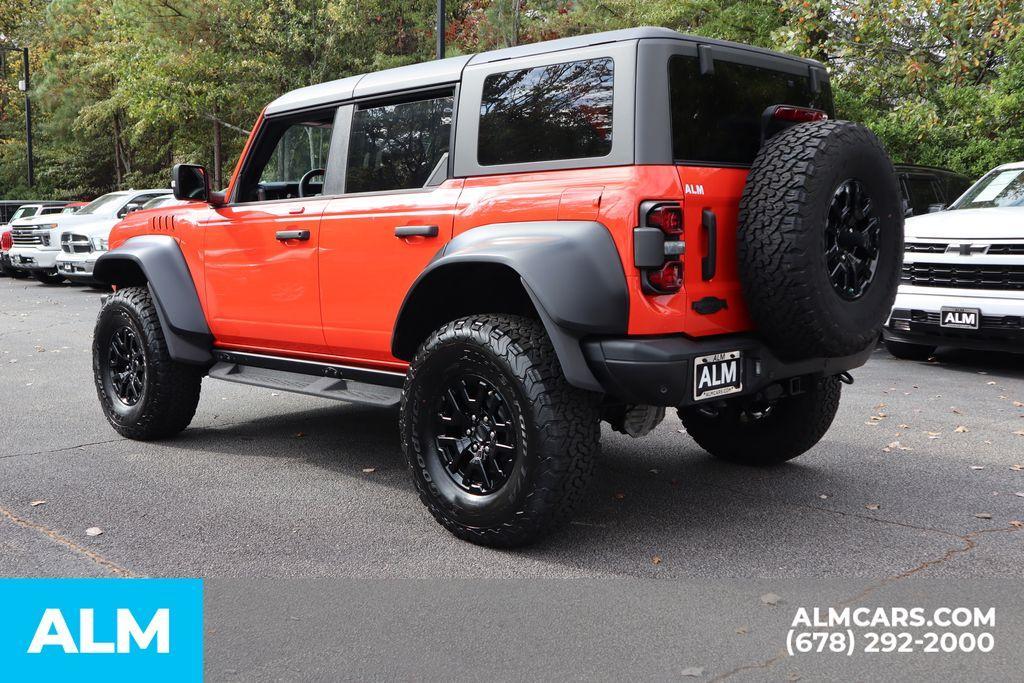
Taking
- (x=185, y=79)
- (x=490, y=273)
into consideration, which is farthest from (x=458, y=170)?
(x=185, y=79)

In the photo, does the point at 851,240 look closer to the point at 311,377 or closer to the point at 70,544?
the point at 311,377

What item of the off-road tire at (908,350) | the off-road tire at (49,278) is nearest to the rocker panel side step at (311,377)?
the off-road tire at (908,350)

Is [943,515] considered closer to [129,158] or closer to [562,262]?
[562,262]

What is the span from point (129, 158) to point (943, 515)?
4301cm

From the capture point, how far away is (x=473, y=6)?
26.3 m

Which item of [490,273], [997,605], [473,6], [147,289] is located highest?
[473,6]

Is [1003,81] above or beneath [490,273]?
above

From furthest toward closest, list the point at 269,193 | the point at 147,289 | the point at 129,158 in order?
1. the point at 129,158
2. the point at 147,289
3. the point at 269,193

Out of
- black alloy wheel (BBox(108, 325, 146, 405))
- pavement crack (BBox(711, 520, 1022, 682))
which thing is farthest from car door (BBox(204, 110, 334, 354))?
pavement crack (BBox(711, 520, 1022, 682))

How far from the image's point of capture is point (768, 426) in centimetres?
530

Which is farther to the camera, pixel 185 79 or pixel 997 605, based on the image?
pixel 185 79

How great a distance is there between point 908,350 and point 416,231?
6.46m

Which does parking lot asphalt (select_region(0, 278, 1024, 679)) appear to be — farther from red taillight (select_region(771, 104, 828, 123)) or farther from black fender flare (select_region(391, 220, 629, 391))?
red taillight (select_region(771, 104, 828, 123))

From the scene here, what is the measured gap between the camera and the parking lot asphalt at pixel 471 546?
3.93 meters
